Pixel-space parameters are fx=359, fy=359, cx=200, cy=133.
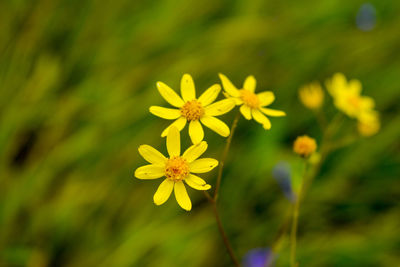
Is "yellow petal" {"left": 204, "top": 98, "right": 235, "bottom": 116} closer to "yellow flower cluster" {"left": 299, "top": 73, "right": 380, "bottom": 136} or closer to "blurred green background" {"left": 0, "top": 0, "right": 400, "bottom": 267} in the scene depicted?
"yellow flower cluster" {"left": 299, "top": 73, "right": 380, "bottom": 136}

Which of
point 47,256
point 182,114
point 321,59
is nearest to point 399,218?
point 321,59

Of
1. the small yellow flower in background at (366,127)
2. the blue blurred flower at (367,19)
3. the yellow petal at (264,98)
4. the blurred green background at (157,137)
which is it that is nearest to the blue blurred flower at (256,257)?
the blurred green background at (157,137)

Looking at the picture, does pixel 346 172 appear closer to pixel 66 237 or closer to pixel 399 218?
pixel 399 218

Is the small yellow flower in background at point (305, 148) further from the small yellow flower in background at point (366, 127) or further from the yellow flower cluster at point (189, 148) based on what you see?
the small yellow flower in background at point (366, 127)

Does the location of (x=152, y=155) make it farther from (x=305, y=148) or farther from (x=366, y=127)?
(x=366, y=127)

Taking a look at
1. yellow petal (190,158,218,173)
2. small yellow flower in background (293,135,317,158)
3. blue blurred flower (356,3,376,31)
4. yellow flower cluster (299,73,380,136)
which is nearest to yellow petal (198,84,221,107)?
A: yellow petal (190,158,218,173)
